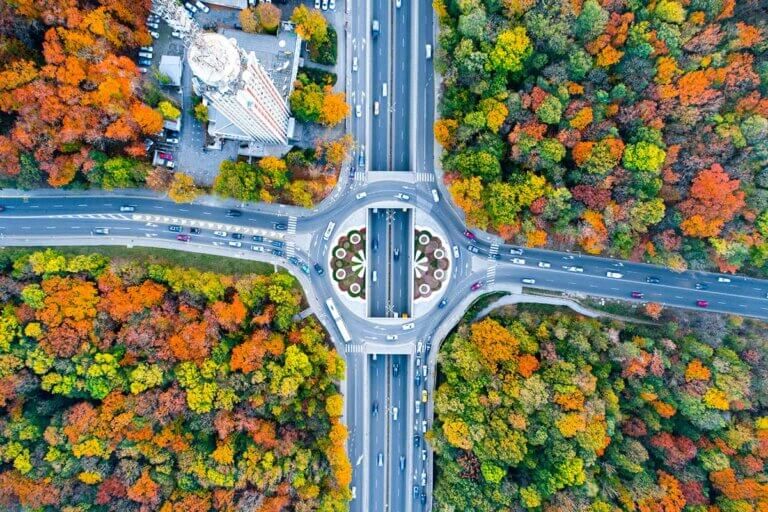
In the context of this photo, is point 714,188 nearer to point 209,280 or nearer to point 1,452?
point 209,280

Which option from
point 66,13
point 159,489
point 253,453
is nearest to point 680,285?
point 253,453

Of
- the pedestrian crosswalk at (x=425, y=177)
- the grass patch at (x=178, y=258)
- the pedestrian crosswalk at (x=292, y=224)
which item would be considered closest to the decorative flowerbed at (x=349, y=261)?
the pedestrian crosswalk at (x=292, y=224)

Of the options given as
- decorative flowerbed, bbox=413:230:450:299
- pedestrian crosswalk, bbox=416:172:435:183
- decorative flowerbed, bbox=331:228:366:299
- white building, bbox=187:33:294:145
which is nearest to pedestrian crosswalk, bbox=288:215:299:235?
→ decorative flowerbed, bbox=331:228:366:299

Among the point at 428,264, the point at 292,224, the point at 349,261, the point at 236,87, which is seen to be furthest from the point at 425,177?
the point at 236,87

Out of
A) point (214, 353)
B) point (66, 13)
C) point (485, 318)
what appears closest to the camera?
point (66, 13)

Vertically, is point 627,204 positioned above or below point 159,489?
above

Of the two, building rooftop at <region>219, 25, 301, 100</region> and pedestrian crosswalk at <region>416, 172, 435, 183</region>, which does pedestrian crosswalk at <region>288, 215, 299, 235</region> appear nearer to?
building rooftop at <region>219, 25, 301, 100</region>
